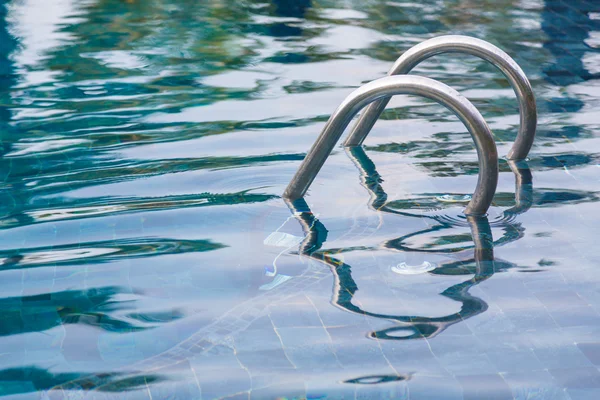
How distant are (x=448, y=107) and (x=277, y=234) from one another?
87cm

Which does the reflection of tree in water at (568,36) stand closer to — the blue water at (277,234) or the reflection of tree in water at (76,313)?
the blue water at (277,234)

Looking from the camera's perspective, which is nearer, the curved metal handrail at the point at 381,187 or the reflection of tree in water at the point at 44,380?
the reflection of tree in water at the point at 44,380

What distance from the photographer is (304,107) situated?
4.99 m

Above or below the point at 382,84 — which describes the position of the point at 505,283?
below

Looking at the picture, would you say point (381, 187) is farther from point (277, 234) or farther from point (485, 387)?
point (485, 387)

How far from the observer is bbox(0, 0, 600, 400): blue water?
2.52 metres

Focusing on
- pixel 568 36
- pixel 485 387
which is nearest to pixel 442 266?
pixel 485 387

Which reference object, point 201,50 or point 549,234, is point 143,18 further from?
point 549,234

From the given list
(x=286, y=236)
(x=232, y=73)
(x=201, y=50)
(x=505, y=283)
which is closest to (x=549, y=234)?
(x=505, y=283)

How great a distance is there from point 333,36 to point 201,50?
1084mm

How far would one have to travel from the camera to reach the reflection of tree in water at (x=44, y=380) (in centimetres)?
243

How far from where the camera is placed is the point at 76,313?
2828 mm

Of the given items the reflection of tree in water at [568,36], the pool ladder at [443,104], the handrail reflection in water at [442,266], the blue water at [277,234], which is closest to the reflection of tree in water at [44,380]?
the blue water at [277,234]

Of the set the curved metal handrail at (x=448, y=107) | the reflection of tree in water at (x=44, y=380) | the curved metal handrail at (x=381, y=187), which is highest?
the curved metal handrail at (x=448, y=107)
